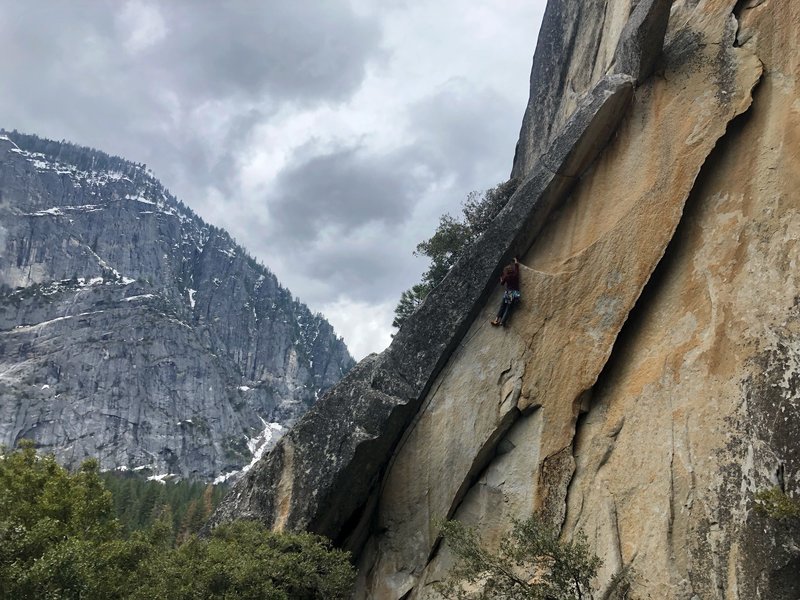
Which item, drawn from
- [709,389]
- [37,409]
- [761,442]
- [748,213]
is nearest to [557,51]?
[748,213]

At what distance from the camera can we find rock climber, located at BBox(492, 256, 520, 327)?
17453 millimetres

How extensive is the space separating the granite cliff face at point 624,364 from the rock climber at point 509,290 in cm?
→ 40

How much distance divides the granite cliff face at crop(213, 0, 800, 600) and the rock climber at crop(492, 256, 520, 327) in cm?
40

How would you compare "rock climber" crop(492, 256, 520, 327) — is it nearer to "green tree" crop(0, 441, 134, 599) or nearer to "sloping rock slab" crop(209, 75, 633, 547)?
"sloping rock slab" crop(209, 75, 633, 547)

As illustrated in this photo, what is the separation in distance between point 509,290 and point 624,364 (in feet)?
13.4

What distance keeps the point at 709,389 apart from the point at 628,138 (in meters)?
8.37

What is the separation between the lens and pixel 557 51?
2778 cm

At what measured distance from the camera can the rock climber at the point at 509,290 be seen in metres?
17.5

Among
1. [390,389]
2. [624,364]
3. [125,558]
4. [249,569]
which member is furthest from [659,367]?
[125,558]

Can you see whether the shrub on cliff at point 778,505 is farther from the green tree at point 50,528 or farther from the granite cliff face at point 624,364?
the green tree at point 50,528

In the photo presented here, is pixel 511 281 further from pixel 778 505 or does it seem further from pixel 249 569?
pixel 249 569

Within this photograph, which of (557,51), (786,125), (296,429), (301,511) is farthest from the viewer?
(557,51)

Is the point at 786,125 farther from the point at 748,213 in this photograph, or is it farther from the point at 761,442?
the point at 761,442

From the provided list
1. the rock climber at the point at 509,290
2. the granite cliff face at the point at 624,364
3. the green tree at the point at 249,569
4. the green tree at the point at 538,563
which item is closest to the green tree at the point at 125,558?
the green tree at the point at 249,569
